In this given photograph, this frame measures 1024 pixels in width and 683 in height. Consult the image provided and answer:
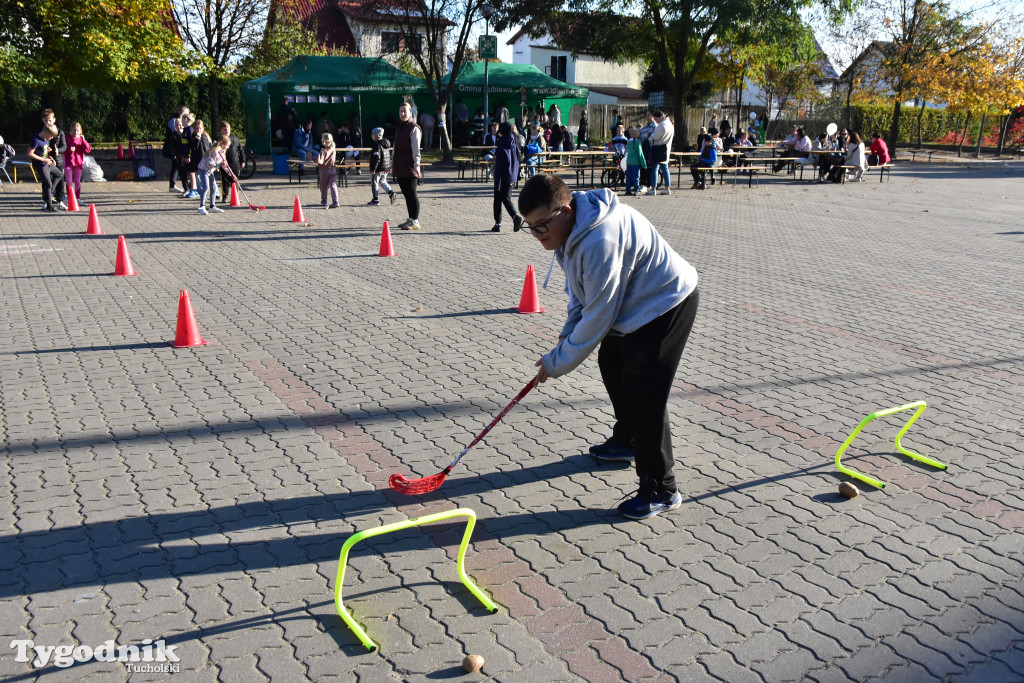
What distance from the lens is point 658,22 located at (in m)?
29.1

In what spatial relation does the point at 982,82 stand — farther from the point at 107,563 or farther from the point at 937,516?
the point at 107,563

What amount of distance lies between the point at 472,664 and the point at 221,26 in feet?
82.5

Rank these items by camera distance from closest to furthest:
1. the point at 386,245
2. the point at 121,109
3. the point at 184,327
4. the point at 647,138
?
1. the point at 184,327
2. the point at 386,245
3. the point at 647,138
4. the point at 121,109

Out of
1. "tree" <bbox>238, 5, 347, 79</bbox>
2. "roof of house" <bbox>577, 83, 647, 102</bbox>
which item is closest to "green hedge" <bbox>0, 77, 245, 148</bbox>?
"tree" <bbox>238, 5, 347, 79</bbox>

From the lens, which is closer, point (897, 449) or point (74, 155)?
point (897, 449)

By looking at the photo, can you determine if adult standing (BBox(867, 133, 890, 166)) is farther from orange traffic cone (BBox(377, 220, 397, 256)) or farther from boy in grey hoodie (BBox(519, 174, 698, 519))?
boy in grey hoodie (BBox(519, 174, 698, 519))

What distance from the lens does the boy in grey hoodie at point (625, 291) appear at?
12.0ft

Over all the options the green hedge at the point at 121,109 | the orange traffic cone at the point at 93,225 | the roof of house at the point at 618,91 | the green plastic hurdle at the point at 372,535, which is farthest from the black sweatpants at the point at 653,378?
the roof of house at the point at 618,91

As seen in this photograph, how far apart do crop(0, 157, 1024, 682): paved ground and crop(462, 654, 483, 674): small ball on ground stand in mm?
39

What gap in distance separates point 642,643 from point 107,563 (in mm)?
2411

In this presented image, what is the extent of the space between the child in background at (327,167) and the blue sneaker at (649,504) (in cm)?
1248

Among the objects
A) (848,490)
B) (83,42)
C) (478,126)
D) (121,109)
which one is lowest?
(848,490)

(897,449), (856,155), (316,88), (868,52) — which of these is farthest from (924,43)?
(897,449)

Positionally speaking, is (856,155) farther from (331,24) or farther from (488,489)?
(331,24)
